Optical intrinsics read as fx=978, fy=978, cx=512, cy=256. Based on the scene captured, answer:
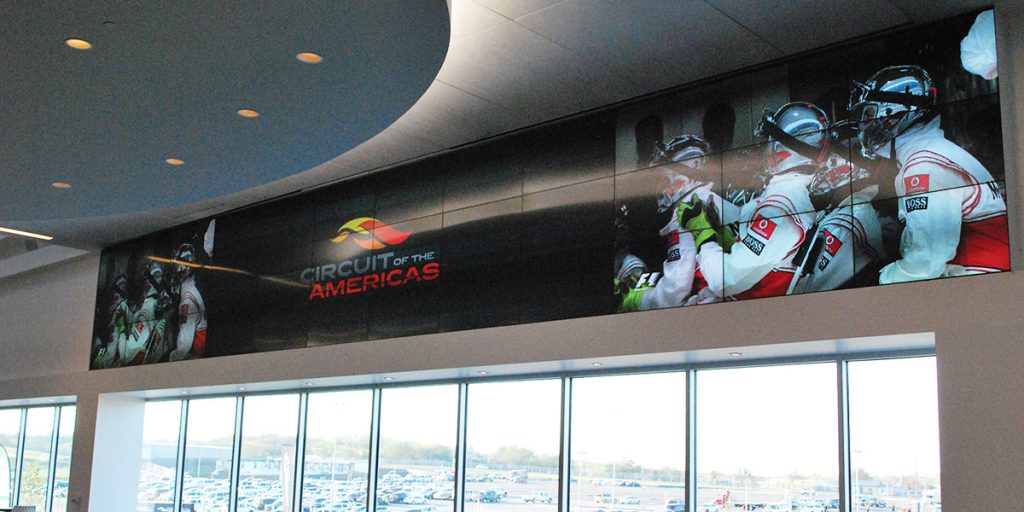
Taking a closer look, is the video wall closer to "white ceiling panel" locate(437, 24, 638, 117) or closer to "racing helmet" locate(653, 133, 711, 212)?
"racing helmet" locate(653, 133, 711, 212)

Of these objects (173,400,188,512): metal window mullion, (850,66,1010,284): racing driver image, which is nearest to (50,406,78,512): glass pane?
(173,400,188,512): metal window mullion

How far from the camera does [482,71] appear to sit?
37.1 feet

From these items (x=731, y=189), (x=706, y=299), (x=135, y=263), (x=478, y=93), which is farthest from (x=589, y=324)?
(x=135, y=263)

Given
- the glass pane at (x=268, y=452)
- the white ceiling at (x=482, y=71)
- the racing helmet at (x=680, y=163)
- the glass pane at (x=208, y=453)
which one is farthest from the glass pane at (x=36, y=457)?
the racing helmet at (x=680, y=163)

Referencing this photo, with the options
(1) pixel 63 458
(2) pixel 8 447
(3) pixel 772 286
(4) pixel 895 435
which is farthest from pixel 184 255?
(4) pixel 895 435

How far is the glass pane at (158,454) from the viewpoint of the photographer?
20.0 m

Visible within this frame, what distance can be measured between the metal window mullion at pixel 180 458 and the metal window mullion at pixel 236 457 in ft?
5.50

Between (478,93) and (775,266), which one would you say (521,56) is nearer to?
(478,93)

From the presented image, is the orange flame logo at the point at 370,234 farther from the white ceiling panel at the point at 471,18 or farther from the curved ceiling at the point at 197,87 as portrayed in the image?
the curved ceiling at the point at 197,87

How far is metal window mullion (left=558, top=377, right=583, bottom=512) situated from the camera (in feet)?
43.6

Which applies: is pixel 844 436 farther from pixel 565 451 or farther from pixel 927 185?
pixel 565 451

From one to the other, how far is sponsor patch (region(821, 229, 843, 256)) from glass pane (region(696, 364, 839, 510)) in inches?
69.4

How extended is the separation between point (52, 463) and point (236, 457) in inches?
257

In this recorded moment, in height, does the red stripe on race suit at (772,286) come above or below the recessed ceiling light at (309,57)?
below
